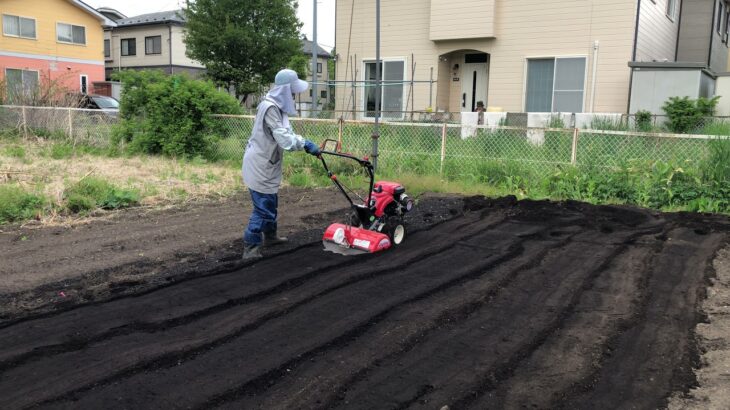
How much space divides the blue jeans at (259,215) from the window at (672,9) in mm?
19483

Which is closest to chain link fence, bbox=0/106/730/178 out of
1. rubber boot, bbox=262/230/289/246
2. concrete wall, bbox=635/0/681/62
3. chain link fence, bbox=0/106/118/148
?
chain link fence, bbox=0/106/118/148

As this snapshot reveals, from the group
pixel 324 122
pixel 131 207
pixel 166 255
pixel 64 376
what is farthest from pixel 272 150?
pixel 324 122

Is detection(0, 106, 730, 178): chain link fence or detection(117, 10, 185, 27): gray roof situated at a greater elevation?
detection(117, 10, 185, 27): gray roof

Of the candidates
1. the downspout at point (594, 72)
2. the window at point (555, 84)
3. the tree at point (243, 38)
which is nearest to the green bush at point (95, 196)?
the window at point (555, 84)

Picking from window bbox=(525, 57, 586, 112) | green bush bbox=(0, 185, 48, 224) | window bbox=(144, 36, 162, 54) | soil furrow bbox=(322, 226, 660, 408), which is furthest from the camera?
window bbox=(144, 36, 162, 54)

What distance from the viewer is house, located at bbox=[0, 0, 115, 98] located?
30.6 m

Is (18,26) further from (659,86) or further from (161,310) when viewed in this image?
(161,310)

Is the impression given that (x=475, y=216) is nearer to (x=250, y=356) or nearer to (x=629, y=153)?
(x=629, y=153)

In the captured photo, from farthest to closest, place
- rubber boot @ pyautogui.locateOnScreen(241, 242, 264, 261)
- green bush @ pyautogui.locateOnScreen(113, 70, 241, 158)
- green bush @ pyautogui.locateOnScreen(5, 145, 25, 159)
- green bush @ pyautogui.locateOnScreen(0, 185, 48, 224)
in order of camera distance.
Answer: green bush @ pyautogui.locateOnScreen(113, 70, 241, 158), green bush @ pyautogui.locateOnScreen(5, 145, 25, 159), green bush @ pyautogui.locateOnScreen(0, 185, 48, 224), rubber boot @ pyautogui.locateOnScreen(241, 242, 264, 261)

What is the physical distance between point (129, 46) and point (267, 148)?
42.4 metres

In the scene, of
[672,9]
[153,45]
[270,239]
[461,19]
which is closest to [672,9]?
[672,9]

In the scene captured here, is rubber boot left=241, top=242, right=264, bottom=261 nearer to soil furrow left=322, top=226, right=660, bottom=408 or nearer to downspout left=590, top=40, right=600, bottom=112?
soil furrow left=322, top=226, right=660, bottom=408

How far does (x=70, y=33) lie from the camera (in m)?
33.8

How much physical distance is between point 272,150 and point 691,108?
12.5 m
